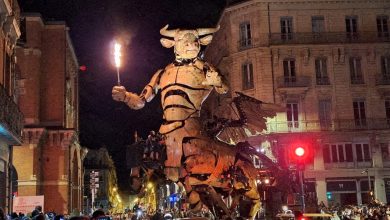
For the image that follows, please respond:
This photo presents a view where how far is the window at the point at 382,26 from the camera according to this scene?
43.8 m

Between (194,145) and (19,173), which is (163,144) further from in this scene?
(19,173)

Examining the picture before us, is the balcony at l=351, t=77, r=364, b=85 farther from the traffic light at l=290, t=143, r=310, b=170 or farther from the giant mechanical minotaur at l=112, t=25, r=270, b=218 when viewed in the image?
the giant mechanical minotaur at l=112, t=25, r=270, b=218

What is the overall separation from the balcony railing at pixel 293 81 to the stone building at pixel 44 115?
16.3m

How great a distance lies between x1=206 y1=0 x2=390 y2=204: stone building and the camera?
41.6m

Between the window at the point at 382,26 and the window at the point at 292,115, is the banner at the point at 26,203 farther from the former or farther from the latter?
the window at the point at 382,26

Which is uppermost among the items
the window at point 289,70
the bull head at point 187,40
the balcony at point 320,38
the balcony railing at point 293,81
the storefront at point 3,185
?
the balcony at point 320,38

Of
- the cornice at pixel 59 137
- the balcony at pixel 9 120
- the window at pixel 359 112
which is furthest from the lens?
the window at pixel 359 112

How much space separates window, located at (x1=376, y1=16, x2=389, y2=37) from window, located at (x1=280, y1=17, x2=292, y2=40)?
291 inches

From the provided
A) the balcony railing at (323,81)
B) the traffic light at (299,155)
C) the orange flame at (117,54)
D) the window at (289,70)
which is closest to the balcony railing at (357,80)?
the balcony railing at (323,81)

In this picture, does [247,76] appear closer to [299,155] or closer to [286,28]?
[286,28]

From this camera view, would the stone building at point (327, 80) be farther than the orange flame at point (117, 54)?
Yes

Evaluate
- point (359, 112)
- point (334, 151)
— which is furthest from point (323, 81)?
point (334, 151)

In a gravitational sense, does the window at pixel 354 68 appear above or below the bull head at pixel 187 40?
above

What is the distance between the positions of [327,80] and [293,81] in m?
2.83
